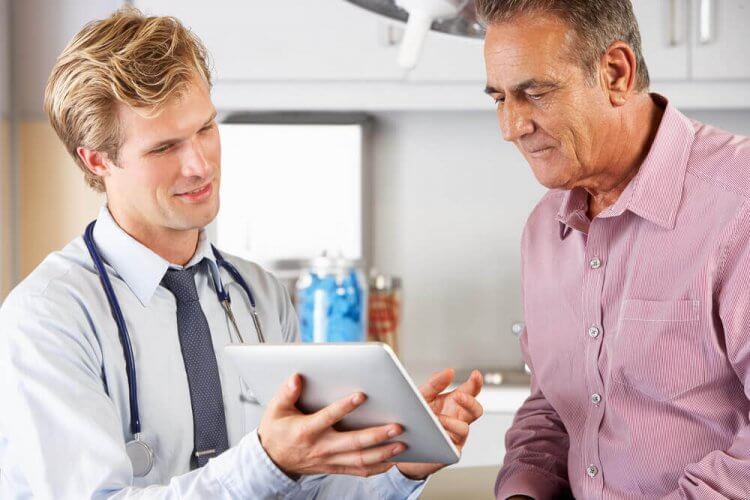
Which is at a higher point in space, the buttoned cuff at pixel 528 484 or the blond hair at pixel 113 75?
the blond hair at pixel 113 75

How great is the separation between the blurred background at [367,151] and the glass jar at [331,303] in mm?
79

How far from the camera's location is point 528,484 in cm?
152

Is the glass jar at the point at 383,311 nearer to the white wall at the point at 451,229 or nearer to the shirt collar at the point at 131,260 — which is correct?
the white wall at the point at 451,229

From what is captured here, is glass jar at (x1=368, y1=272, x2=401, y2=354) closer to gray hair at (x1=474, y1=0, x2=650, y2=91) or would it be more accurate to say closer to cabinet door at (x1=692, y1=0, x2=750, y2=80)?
cabinet door at (x1=692, y1=0, x2=750, y2=80)

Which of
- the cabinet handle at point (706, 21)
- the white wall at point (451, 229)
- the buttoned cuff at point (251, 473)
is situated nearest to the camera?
the buttoned cuff at point (251, 473)

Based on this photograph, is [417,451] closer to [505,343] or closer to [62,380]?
[62,380]

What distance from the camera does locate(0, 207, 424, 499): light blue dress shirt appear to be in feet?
4.29

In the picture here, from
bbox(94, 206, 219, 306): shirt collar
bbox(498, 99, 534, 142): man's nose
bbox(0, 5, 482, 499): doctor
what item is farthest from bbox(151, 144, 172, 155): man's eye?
bbox(498, 99, 534, 142): man's nose

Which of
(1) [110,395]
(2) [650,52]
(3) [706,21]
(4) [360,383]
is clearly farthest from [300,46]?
(4) [360,383]

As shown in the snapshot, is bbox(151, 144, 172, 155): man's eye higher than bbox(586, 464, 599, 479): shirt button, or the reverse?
bbox(151, 144, 172, 155): man's eye

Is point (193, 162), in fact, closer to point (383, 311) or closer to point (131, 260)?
point (131, 260)

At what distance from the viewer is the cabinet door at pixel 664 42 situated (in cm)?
277

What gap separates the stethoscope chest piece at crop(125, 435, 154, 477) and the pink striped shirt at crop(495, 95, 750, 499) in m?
0.53

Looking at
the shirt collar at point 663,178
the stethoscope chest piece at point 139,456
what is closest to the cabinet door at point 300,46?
the shirt collar at point 663,178
